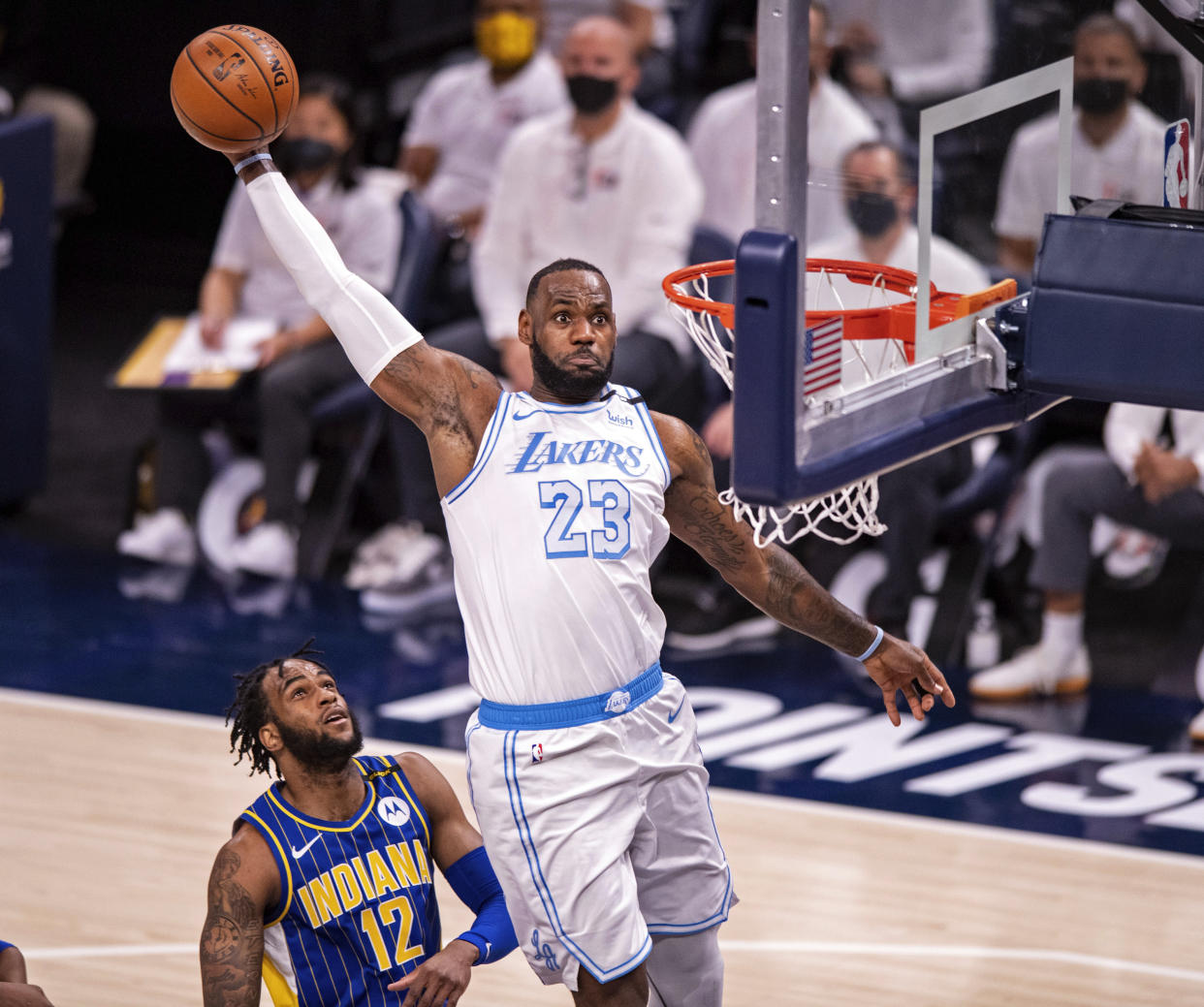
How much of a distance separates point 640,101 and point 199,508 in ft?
9.82

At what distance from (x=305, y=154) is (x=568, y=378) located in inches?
206

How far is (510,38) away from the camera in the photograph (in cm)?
926

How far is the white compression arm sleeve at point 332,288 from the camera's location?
3.90 metres

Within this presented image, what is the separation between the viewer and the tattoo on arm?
3.78 metres

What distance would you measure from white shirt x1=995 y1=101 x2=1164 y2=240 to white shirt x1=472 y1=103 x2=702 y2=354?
11.6 ft

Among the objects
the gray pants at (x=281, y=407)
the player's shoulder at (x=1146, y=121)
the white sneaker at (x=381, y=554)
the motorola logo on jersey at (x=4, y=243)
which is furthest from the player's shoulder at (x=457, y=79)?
the player's shoulder at (x=1146, y=121)

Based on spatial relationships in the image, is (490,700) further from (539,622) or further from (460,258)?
(460,258)

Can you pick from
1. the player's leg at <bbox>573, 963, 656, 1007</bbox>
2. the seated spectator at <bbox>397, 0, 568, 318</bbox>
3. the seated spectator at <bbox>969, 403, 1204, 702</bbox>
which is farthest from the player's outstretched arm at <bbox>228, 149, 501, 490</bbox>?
the seated spectator at <bbox>397, 0, 568, 318</bbox>

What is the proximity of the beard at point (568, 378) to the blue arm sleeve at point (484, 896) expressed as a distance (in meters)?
0.99

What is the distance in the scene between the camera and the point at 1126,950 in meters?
5.36

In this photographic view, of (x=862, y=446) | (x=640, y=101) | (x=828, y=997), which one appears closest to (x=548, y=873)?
(x=862, y=446)

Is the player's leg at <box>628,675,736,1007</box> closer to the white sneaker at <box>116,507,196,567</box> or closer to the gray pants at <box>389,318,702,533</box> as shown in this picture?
the gray pants at <box>389,318,702,533</box>

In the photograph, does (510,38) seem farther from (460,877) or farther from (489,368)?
(460,877)

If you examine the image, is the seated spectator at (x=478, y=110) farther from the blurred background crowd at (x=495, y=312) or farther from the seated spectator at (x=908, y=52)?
the seated spectator at (x=908, y=52)
